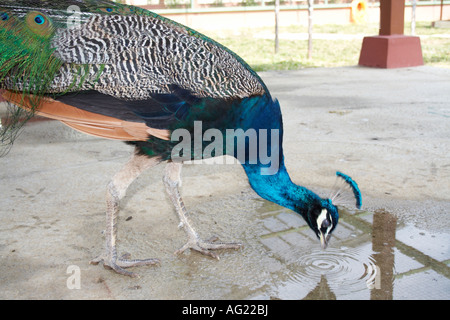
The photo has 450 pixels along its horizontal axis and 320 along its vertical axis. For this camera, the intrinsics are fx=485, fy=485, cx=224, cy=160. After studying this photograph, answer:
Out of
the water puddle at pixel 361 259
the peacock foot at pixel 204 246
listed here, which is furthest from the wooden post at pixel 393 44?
the peacock foot at pixel 204 246

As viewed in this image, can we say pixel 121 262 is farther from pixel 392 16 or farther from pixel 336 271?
pixel 392 16

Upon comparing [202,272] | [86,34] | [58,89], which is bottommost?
[202,272]

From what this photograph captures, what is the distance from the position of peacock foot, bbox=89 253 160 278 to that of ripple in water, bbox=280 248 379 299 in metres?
0.90

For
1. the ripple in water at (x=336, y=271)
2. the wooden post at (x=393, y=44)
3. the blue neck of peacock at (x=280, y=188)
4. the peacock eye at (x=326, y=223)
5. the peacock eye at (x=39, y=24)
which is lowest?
the ripple in water at (x=336, y=271)

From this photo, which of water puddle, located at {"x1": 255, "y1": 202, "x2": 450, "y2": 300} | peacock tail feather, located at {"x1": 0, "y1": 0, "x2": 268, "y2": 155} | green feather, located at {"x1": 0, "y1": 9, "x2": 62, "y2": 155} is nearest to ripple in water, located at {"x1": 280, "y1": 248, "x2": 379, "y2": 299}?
water puddle, located at {"x1": 255, "y1": 202, "x2": 450, "y2": 300}

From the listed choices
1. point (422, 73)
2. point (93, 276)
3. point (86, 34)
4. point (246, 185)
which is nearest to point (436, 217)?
point (246, 185)

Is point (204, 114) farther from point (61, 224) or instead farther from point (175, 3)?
point (175, 3)

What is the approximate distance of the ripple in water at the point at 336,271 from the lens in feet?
9.01

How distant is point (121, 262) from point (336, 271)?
4.28ft

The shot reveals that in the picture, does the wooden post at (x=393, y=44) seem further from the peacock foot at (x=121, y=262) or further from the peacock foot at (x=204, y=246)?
the peacock foot at (x=121, y=262)

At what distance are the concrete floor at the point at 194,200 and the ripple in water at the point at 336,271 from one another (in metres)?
0.12

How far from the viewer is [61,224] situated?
11.8 feet

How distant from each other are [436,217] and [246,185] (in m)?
1.57

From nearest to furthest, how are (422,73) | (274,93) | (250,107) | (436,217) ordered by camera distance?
(250,107) < (436,217) < (274,93) < (422,73)
